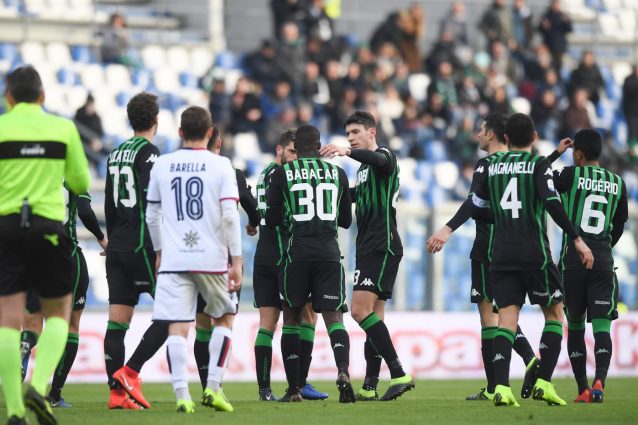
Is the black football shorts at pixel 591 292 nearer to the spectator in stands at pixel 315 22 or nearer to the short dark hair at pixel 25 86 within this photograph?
the short dark hair at pixel 25 86

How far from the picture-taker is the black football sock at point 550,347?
10.2 meters

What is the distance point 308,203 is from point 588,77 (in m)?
16.9

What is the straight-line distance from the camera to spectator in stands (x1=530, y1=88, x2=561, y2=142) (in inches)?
991

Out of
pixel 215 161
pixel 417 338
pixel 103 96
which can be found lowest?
pixel 417 338

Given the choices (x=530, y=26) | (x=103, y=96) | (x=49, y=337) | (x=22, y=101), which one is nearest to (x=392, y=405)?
(x=49, y=337)

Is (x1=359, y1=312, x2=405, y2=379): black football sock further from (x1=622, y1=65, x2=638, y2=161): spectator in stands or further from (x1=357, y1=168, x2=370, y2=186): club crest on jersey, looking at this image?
(x1=622, y1=65, x2=638, y2=161): spectator in stands

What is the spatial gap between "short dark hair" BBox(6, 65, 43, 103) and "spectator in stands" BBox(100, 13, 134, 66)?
575 inches

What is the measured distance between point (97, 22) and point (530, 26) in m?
9.16

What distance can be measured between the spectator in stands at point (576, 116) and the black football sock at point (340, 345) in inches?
593

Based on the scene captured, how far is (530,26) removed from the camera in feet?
89.9

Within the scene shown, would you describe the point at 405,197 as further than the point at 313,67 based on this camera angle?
No

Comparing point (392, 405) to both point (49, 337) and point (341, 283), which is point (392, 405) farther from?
point (49, 337)

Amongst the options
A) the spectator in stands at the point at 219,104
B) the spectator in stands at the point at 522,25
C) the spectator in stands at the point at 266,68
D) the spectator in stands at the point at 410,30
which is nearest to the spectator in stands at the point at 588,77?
the spectator in stands at the point at 522,25

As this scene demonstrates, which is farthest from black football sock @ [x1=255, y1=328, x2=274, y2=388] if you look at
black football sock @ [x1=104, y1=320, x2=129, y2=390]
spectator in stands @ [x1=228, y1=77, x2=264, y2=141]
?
spectator in stands @ [x1=228, y1=77, x2=264, y2=141]
